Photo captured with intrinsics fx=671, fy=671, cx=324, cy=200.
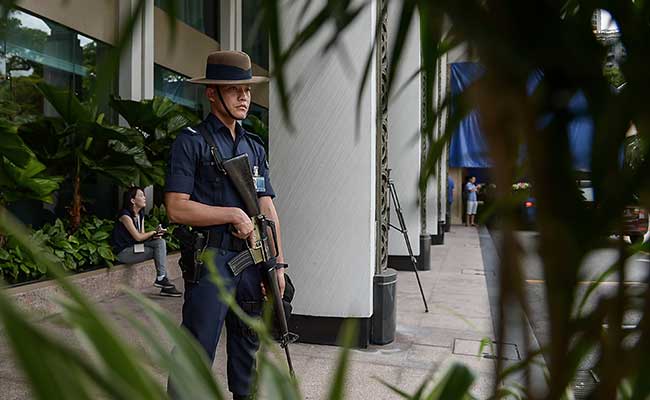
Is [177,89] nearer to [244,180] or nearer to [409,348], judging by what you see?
[409,348]

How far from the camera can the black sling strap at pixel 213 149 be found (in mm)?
2961

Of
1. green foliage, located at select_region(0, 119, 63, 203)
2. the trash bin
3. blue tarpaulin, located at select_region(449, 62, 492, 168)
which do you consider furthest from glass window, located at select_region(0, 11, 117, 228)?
blue tarpaulin, located at select_region(449, 62, 492, 168)

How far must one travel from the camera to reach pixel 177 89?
10.1 m

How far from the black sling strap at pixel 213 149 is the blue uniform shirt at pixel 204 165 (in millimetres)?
18

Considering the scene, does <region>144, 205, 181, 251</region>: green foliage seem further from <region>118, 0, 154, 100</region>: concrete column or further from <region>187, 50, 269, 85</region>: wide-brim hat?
<region>187, 50, 269, 85</region>: wide-brim hat

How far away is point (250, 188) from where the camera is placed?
3.02 metres

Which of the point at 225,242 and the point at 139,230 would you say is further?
the point at 139,230

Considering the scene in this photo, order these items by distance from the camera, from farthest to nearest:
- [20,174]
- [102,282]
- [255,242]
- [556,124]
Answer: [102,282] < [20,174] < [255,242] < [556,124]

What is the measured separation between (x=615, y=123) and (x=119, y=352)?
32 cm

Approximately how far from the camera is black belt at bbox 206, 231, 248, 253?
9.77 ft

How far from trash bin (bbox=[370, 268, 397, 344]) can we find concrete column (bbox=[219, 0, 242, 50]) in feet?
24.4

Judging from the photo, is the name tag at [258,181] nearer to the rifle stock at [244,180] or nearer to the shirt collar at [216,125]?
the rifle stock at [244,180]

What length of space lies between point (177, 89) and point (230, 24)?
1.98 metres

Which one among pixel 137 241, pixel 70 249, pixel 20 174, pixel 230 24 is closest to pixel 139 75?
pixel 137 241
